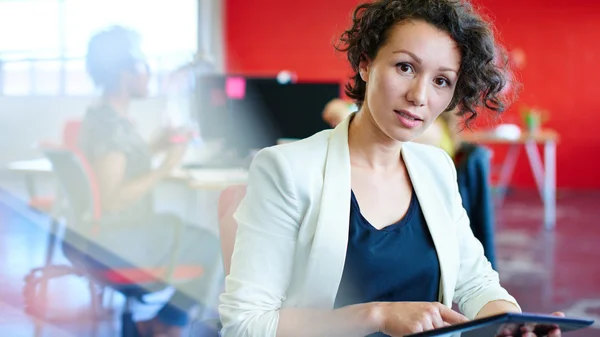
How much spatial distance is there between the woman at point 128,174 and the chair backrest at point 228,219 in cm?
89

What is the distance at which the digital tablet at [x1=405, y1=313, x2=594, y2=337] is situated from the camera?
81 cm

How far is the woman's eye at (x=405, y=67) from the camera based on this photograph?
3.43 ft

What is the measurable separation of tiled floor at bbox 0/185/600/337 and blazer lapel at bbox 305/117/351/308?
2.05 m

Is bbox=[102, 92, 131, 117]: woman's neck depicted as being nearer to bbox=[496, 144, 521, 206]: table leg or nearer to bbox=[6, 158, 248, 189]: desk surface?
bbox=[6, 158, 248, 189]: desk surface

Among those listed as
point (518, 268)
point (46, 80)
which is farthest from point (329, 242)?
point (46, 80)

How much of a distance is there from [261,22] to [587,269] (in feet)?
16.4

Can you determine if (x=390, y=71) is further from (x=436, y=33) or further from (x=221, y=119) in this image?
(x=221, y=119)

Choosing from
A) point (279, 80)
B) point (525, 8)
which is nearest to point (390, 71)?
point (279, 80)

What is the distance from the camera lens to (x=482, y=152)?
2072mm

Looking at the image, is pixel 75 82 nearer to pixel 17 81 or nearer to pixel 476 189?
pixel 17 81

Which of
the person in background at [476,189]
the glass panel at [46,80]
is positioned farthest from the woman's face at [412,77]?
the glass panel at [46,80]

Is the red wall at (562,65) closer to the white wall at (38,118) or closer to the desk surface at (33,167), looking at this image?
the white wall at (38,118)

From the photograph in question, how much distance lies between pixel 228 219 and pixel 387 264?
0.32 metres

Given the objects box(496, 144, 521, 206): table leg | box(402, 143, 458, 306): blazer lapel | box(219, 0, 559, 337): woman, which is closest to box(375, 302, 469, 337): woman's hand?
box(219, 0, 559, 337): woman
